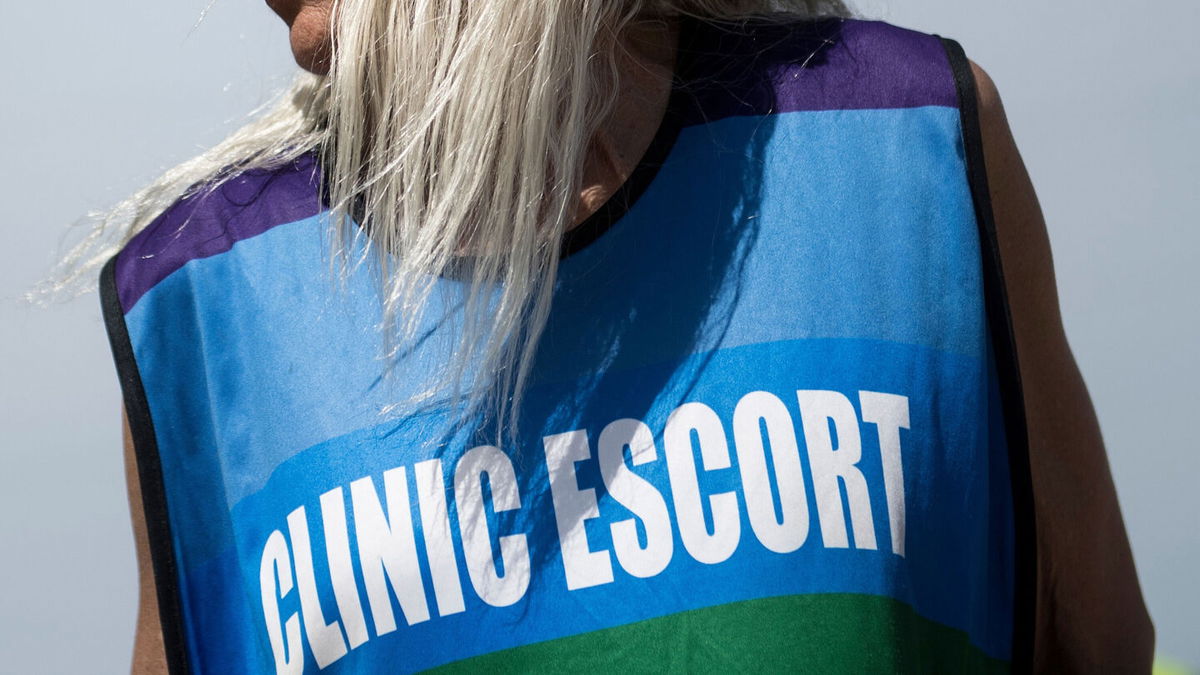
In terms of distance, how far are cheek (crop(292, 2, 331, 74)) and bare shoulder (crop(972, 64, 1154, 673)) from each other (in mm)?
463

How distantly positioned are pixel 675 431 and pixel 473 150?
0.76 feet

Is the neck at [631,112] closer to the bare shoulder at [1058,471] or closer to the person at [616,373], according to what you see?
the person at [616,373]

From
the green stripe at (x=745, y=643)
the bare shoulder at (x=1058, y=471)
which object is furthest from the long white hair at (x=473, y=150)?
the bare shoulder at (x=1058, y=471)

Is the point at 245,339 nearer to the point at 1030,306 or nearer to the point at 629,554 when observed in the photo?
the point at 629,554

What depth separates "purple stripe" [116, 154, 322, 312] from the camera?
984 mm

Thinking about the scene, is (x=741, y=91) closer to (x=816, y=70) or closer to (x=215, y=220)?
(x=816, y=70)

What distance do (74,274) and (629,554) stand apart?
63 cm

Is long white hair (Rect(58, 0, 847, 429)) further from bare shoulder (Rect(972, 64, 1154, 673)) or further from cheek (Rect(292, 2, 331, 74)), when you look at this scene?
bare shoulder (Rect(972, 64, 1154, 673))

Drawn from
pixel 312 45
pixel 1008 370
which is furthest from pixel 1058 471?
pixel 312 45

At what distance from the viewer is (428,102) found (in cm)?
89

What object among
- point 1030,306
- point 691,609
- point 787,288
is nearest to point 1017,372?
point 1030,306

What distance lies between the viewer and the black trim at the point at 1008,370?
2.98 feet

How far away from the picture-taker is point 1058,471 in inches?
38.1

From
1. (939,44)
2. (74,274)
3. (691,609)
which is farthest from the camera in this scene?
(74,274)
